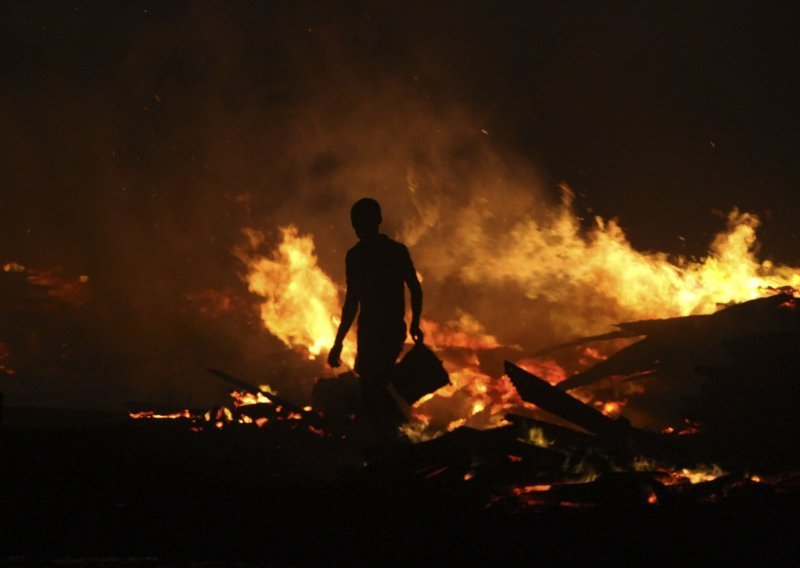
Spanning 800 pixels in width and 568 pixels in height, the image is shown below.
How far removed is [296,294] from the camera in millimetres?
16016

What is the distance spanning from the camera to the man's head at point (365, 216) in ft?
24.1

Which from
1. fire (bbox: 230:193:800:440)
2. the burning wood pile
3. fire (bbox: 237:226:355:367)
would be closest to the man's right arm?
the burning wood pile

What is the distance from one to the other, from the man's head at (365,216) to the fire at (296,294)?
20.4ft

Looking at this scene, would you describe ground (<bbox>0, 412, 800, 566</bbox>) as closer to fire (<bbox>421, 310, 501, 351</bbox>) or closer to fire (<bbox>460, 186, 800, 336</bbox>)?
fire (<bbox>460, 186, 800, 336</bbox>)

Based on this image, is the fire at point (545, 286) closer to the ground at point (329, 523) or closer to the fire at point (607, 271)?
the fire at point (607, 271)

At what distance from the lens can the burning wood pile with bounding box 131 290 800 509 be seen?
4.41m

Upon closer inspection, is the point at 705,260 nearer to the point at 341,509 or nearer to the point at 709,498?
the point at 709,498

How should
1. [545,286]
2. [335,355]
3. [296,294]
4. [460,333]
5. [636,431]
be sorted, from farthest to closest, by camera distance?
[296,294] < [545,286] < [460,333] < [335,355] < [636,431]

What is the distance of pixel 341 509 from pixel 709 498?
2417 mm

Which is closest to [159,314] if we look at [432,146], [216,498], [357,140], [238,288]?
[238,288]

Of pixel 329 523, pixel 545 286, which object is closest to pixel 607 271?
pixel 545 286

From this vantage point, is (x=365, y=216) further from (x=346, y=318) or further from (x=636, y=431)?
(x=636, y=431)

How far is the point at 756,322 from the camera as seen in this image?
903 cm

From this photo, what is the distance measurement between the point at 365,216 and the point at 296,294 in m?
9.00
